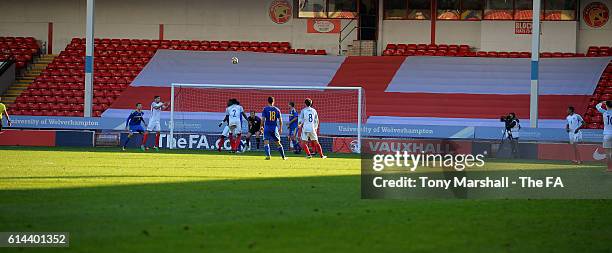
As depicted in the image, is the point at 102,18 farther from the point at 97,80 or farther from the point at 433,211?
the point at 433,211

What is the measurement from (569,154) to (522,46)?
12.5 metres

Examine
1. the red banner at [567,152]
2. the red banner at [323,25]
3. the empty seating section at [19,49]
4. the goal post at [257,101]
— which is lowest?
the red banner at [567,152]

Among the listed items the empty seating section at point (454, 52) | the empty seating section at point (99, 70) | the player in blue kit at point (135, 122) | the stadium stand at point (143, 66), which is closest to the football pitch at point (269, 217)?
the player in blue kit at point (135, 122)

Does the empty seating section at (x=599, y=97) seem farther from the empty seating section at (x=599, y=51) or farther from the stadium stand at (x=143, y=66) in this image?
the empty seating section at (x=599, y=51)

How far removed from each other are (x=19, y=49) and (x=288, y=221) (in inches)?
1477

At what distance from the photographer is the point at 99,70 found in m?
47.0

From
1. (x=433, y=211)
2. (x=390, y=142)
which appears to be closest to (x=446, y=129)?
(x=390, y=142)

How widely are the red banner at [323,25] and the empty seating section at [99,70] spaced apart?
1305 mm

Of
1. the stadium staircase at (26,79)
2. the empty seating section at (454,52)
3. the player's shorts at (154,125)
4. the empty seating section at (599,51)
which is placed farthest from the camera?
the empty seating section at (454,52)

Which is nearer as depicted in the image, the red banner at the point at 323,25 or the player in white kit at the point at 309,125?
the player in white kit at the point at 309,125

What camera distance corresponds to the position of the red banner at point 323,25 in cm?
4922

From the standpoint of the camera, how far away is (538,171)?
25797 mm

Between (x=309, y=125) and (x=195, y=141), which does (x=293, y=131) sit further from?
(x=309, y=125)

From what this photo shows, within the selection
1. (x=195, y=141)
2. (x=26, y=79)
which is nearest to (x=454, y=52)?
(x=195, y=141)
